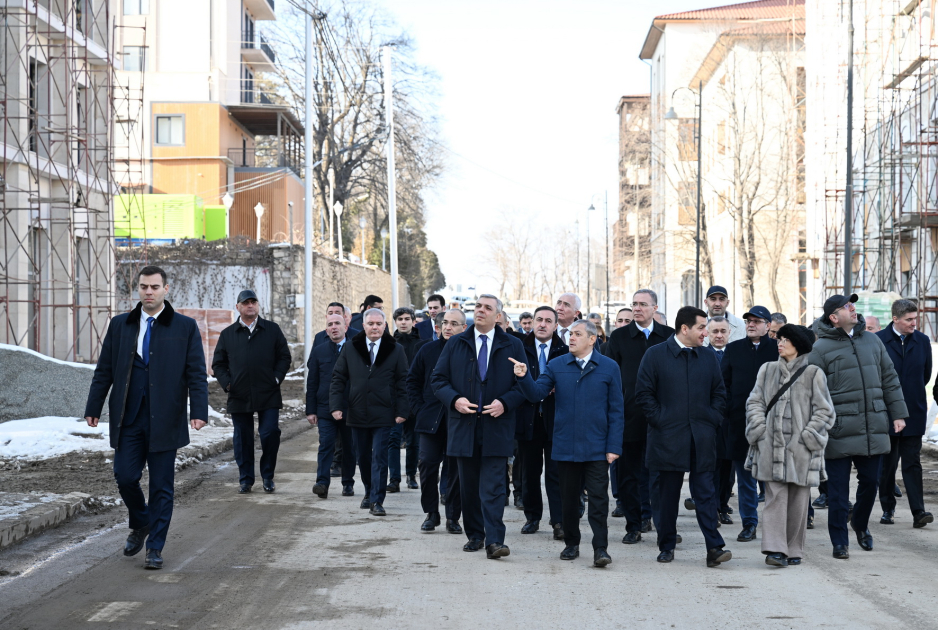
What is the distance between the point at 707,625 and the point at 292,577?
283cm

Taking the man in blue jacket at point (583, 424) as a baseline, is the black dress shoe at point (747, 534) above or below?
below

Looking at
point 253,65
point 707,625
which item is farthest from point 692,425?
point 253,65

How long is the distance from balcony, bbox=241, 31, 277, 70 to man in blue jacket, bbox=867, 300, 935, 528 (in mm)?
48022

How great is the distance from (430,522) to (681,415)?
253 centimetres

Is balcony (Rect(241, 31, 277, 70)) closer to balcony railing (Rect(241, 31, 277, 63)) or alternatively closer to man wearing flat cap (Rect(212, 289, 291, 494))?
balcony railing (Rect(241, 31, 277, 63))

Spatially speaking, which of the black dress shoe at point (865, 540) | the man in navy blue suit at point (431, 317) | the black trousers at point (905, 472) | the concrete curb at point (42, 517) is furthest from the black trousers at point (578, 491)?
the man in navy blue suit at point (431, 317)

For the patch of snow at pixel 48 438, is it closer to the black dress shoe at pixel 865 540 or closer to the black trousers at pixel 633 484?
the black trousers at pixel 633 484

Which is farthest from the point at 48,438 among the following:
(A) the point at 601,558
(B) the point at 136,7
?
(B) the point at 136,7

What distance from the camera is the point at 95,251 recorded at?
26.6 m

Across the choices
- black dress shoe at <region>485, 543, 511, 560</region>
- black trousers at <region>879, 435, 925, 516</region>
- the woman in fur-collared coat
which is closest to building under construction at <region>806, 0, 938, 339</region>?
black trousers at <region>879, 435, 925, 516</region>

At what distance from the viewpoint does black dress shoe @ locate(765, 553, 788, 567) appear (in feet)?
26.7

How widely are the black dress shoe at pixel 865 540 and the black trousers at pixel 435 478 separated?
327 centimetres

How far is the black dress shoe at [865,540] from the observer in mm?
8914

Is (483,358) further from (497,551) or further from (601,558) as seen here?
(601,558)
